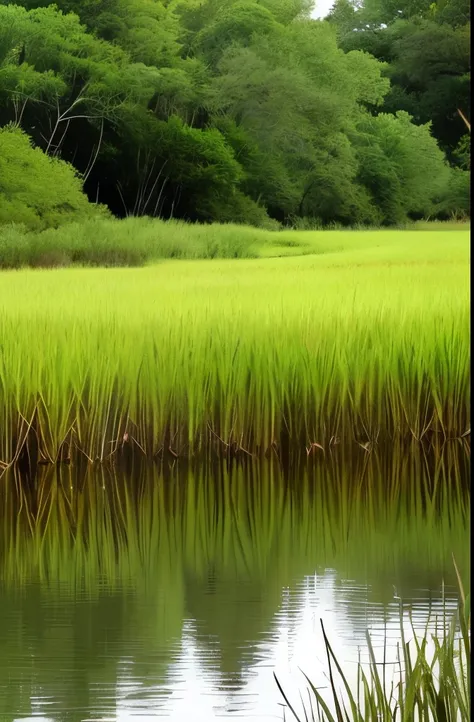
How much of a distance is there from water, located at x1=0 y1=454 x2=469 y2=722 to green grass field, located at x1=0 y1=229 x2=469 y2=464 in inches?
9.2

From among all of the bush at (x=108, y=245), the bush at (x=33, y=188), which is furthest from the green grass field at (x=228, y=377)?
the bush at (x=33, y=188)

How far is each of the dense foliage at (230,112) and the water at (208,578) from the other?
1300 centimetres

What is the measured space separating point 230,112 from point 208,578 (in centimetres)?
1987

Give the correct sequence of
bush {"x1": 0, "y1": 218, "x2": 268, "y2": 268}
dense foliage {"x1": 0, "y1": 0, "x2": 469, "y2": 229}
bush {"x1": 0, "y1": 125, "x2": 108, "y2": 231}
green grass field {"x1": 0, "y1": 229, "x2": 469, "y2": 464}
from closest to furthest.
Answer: green grass field {"x1": 0, "y1": 229, "x2": 469, "y2": 464} < bush {"x1": 0, "y1": 218, "x2": 268, "y2": 268} < bush {"x1": 0, "y1": 125, "x2": 108, "y2": 231} < dense foliage {"x1": 0, "y1": 0, "x2": 469, "y2": 229}

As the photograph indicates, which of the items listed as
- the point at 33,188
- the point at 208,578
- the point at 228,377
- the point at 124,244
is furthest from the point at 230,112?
the point at 208,578

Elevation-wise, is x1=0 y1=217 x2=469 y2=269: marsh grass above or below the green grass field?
above

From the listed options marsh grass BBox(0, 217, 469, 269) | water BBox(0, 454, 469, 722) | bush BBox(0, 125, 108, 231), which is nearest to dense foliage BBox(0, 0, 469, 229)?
bush BBox(0, 125, 108, 231)

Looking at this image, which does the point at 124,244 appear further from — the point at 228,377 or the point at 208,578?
the point at 208,578

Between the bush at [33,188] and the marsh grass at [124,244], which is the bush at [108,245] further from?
the bush at [33,188]

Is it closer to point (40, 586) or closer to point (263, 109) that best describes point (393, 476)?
point (40, 586)

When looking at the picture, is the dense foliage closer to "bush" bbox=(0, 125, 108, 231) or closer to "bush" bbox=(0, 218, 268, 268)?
"bush" bbox=(0, 125, 108, 231)

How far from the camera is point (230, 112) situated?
2317cm

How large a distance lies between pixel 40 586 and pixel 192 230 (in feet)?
47.0

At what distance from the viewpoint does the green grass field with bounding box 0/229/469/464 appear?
5.62 meters
